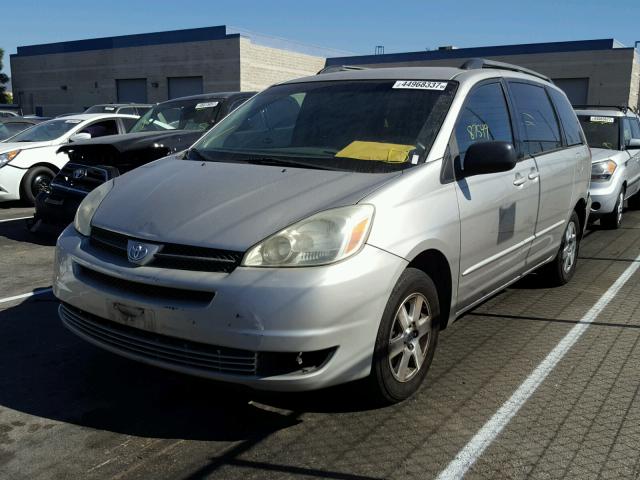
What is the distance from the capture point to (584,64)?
34656 millimetres

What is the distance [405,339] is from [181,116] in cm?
615

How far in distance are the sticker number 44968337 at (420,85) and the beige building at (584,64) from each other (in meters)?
33.2

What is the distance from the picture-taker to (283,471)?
8.98 feet

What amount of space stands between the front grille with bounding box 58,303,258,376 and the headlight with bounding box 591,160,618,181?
23.6ft

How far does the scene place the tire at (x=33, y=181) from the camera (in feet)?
33.0

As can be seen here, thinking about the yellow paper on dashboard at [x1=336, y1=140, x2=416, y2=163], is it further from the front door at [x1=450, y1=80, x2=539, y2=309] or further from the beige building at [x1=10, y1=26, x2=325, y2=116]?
the beige building at [x1=10, y1=26, x2=325, y2=116]

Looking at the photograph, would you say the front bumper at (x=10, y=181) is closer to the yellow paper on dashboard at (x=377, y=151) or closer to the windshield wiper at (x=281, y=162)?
the windshield wiper at (x=281, y=162)

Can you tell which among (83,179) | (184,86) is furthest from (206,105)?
(184,86)

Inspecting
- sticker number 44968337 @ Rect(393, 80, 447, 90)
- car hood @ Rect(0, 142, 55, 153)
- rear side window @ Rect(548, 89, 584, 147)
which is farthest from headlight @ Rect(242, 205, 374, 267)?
car hood @ Rect(0, 142, 55, 153)

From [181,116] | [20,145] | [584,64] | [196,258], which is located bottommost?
[196,258]

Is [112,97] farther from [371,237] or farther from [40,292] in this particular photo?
[371,237]

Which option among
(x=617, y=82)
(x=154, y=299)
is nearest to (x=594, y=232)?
(x=154, y=299)

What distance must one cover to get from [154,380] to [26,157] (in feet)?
25.1

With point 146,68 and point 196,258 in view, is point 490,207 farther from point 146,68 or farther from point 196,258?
point 146,68
